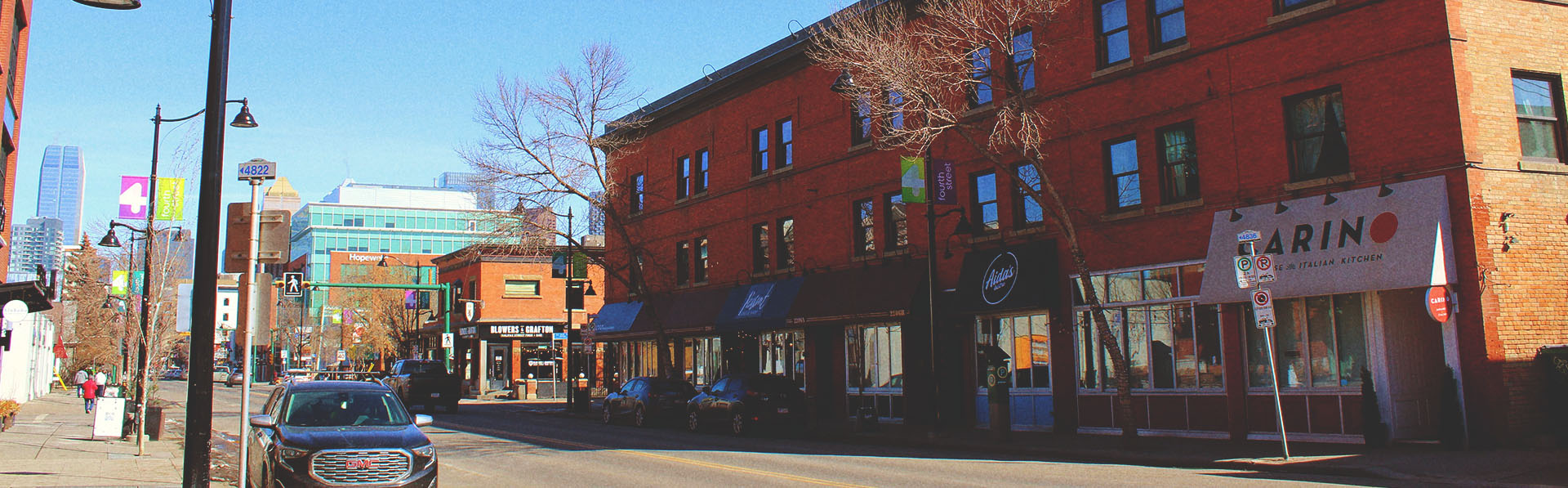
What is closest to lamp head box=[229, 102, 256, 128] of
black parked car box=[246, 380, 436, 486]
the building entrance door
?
black parked car box=[246, 380, 436, 486]

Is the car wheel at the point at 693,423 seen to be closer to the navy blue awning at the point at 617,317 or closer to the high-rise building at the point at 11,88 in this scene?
the navy blue awning at the point at 617,317

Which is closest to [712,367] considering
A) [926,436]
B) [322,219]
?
[926,436]

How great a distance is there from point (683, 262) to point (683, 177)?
303 centimetres

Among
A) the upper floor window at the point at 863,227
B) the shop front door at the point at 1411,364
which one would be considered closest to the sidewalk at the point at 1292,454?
the shop front door at the point at 1411,364

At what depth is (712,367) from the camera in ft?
115

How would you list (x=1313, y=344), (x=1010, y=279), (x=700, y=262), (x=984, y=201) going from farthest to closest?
1. (x=700, y=262)
2. (x=984, y=201)
3. (x=1010, y=279)
4. (x=1313, y=344)

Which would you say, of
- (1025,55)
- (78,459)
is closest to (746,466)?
(78,459)

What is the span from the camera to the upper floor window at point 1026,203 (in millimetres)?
23391

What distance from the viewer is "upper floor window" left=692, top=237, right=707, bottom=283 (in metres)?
35.9

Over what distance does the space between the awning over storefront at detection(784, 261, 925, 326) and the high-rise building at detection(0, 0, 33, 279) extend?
18.9 metres

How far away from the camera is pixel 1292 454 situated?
1628cm

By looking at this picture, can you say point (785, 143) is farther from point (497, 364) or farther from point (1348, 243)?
point (497, 364)

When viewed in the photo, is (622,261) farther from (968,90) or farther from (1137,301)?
(1137,301)

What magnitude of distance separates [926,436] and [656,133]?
20.4m
